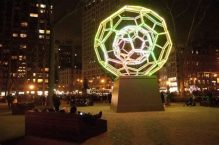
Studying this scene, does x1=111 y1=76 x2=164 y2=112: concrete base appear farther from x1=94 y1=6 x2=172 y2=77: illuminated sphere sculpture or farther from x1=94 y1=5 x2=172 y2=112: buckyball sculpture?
x1=94 y1=6 x2=172 y2=77: illuminated sphere sculpture

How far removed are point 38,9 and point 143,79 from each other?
117766 millimetres

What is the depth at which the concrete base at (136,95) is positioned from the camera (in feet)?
75.5

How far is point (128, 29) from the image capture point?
2297cm

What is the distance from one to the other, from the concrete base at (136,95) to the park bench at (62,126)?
425 inches

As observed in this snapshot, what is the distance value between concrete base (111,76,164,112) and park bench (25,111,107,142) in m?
10.8

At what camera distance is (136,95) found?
914 inches

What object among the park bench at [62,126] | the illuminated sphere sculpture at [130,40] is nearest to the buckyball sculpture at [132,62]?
the illuminated sphere sculpture at [130,40]

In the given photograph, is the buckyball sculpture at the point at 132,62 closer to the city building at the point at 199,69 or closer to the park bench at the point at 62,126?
the park bench at the point at 62,126

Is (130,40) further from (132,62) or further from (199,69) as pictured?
(199,69)

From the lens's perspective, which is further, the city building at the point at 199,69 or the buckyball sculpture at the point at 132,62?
the city building at the point at 199,69

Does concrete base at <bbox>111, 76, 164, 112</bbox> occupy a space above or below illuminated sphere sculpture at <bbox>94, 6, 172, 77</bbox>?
below

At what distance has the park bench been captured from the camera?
10.2 m

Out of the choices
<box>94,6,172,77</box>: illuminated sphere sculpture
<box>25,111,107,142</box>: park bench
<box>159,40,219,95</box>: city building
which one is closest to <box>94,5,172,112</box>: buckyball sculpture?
<box>94,6,172,77</box>: illuminated sphere sculpture

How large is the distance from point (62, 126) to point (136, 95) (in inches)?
518
